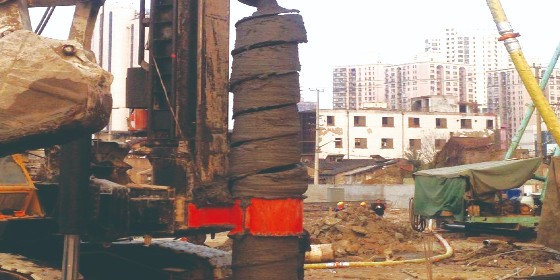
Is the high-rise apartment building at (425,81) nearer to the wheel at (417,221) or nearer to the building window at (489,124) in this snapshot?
the building window at (489,124)

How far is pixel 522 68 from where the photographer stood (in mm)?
15477

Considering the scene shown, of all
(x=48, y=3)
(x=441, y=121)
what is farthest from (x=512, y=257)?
(x=441, y=121)

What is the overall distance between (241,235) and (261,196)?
13.5 inches

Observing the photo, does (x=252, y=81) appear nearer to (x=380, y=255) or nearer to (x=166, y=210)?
(x=166, y=210)

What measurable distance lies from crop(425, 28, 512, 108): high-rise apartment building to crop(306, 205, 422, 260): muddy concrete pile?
284ft

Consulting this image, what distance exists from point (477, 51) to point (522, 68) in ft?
316

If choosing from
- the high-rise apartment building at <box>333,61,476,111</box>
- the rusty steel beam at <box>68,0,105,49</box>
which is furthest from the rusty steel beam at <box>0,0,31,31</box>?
the high-rise apartment building at <box>333,61,476,111</box>

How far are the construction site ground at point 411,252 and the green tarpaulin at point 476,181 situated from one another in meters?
1.11

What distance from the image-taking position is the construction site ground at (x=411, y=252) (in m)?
13.9

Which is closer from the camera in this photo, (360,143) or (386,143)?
(360,143)

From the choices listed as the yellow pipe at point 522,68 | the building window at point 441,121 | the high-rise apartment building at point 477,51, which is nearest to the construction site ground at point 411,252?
the yellow pipe at point 522,68

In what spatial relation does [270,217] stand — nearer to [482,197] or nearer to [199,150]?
[199,150]

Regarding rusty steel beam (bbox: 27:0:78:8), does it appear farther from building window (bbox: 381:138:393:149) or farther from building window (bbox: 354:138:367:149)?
building window (bbox: 381:138:393:149)

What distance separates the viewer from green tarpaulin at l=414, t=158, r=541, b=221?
68.4ft
